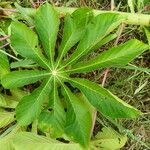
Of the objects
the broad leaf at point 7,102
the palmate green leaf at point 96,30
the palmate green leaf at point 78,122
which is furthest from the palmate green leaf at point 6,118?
the palmate green leaf at point 96,30

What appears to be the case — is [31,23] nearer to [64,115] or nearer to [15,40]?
[15,40]

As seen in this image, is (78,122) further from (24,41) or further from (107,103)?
(24,41)

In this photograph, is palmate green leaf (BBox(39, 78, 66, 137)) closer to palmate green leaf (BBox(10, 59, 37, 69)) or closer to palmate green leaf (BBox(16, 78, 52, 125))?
palmate green leaf (BBox(16, 78, 52, 125))

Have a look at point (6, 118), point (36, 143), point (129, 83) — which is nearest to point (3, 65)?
point (6, 118)

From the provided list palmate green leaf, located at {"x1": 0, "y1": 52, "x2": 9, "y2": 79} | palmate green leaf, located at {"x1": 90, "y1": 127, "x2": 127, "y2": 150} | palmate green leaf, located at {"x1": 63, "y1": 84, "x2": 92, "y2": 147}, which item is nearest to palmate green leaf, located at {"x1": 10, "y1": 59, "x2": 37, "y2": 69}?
palmate green leaf, located at {"x1": 0, "y1": 52, "x2": 9, "y2": 79}

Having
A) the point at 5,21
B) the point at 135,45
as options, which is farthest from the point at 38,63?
the point at 135,45
